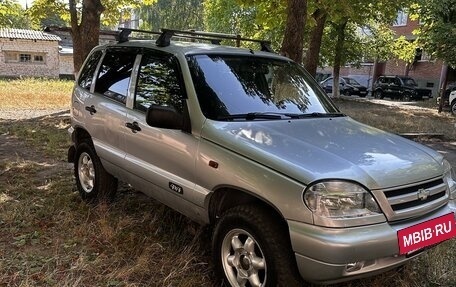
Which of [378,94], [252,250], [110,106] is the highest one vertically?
[110,106]

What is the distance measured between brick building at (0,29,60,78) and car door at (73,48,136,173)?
115 feet

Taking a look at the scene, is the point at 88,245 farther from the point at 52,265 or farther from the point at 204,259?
the point at 204,259

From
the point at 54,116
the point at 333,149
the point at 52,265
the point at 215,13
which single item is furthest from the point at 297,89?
the point at 215,13

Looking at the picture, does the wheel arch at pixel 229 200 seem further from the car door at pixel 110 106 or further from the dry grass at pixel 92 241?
the car door at pixel 110 106

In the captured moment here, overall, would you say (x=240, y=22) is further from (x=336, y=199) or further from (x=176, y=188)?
(x=336, y=199)

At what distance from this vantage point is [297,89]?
407 cm

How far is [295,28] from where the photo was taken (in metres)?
7.42

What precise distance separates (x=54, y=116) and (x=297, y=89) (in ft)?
35.2

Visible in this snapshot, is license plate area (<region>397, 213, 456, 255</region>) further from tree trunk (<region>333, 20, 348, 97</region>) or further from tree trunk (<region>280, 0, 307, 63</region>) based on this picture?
tree trunk (<region>333, 20, 348, 97</region>)

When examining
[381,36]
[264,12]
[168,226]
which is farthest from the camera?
[381,36]

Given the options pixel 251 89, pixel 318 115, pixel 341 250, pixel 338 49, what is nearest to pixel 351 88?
Answer: pixel 338 49

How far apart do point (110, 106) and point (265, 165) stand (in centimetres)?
217

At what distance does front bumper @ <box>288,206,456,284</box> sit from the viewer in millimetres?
2516

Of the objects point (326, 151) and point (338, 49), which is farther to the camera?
point (338, 49)
